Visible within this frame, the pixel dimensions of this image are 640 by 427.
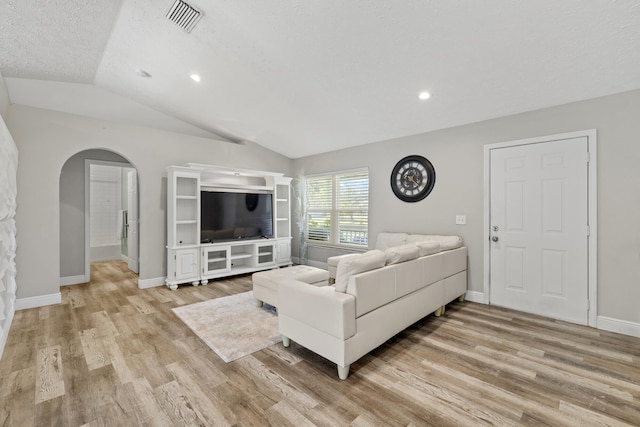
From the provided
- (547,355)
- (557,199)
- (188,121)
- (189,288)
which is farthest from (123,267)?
(557,199)

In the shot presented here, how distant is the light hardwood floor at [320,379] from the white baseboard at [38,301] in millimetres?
496

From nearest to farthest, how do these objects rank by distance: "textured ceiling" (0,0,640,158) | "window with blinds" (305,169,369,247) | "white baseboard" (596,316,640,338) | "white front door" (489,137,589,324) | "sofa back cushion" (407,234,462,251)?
"textured ceiling" (0,0,640,158)
"white baseboard" (596,316,640,338)
"white front door" (489,137,589,324)
"sofa back cushion" (407,234,462,251)
"window with blinds" (305,169,369,247)

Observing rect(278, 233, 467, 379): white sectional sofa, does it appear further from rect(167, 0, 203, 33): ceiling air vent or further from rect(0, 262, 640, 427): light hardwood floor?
rect(167, 0, 203, 33): ceiling air vent

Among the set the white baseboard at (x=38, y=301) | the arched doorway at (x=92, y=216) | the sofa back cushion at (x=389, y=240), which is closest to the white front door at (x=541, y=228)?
the sofa back cushion at (x=389, y=240)

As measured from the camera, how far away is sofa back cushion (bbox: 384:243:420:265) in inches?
103

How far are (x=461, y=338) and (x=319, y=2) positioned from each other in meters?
3.31

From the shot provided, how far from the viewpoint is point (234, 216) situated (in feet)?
17.5

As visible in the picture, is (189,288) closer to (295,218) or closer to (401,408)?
(295,218)

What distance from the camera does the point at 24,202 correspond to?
145 inches

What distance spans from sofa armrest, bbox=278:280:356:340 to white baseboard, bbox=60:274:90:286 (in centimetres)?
453

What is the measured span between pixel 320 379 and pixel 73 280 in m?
5.10

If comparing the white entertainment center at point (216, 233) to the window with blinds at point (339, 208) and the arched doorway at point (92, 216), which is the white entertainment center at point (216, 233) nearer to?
the window with blinds at point (339, 208)

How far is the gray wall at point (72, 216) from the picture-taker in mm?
4930

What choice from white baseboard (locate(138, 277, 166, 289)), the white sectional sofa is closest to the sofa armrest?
the white sectional sofa
